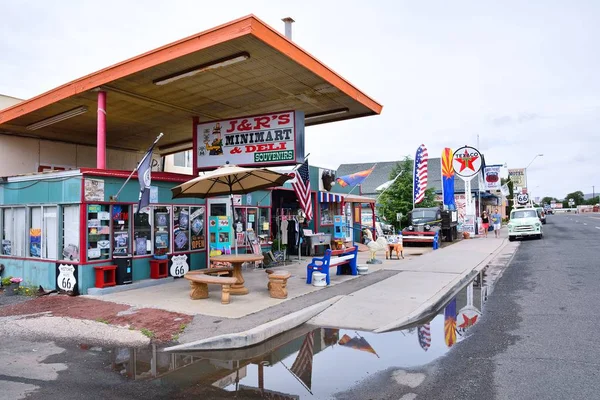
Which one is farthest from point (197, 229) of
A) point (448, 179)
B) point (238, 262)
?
point (448, 179)

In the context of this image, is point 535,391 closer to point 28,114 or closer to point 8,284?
point 8,284

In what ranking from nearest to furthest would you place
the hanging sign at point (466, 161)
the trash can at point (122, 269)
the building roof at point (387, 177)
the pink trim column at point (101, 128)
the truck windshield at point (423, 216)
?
the trash can at point (122, 269) → the pink trim column at point (101, 128) → the truck windshield at point (423, 216) → the hanging sign at point (466, 161) → the building roof at point (387, 177)

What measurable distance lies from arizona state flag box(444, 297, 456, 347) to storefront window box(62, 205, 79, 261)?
320 inches

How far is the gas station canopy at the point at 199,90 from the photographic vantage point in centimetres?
898

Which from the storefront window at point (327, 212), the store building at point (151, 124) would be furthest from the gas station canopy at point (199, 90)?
the storefront window at point (327, 212)

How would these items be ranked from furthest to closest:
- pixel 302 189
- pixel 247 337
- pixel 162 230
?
pixel 302 189 → pixel 162 230 → pixel 247 337

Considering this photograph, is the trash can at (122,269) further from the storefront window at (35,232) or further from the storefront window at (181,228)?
the storefront window at (35,232)

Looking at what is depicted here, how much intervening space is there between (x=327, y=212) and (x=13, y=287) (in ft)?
45.9

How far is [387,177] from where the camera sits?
5091 cm

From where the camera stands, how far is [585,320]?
305 inches

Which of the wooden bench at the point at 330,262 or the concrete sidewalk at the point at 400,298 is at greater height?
the wooden bench at the point at 330,262

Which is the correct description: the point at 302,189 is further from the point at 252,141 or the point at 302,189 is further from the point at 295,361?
the point at 295,361

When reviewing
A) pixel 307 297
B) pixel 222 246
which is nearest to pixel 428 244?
pixel 222 246

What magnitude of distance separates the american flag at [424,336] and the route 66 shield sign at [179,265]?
23.2 ft
